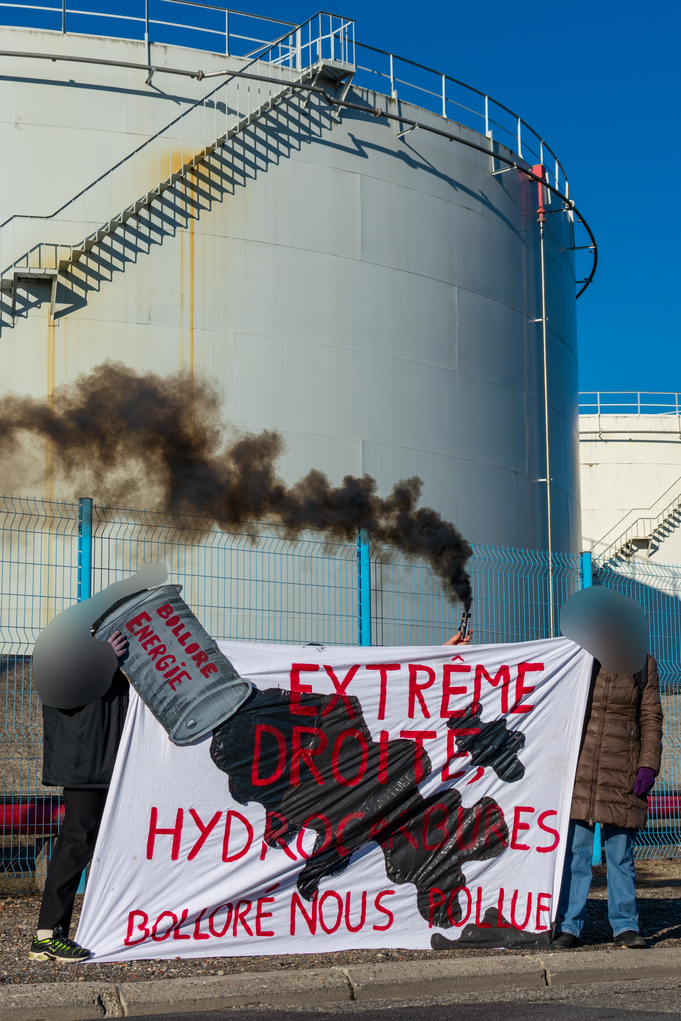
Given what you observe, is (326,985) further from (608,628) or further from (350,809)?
(608,628)

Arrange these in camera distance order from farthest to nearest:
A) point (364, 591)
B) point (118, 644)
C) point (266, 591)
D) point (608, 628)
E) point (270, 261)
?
1. point (270, 261)
2. point (266, 591)
3. point (364, 591)
4. point (608, 628)
5. point (118, 644)

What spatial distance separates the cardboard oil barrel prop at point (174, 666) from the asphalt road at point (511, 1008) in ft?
4.99

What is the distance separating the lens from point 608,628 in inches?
240

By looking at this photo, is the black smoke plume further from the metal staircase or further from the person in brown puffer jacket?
the metal staircase

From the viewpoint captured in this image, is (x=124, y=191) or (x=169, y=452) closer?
(x=169, y=452)

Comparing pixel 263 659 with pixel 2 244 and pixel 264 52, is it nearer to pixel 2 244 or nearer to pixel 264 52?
pixel 2 244

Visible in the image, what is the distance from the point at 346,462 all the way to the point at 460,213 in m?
5.15

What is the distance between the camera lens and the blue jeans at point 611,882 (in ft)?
18.4

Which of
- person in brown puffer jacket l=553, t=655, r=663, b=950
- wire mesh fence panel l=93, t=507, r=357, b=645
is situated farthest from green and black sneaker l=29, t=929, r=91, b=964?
wire mesh fence panel l=93, t=507, r=357, b=645

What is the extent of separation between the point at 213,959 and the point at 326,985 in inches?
28.4

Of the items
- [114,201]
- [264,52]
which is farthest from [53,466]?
[264,52]

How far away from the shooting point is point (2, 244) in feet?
49.4

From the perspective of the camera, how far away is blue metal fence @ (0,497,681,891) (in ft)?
21.9

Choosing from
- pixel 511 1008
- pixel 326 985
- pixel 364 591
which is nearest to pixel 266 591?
pixel 364 591
